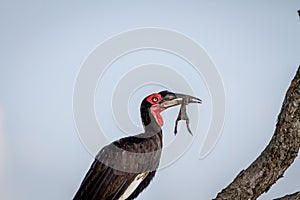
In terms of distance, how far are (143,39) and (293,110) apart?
64 cm

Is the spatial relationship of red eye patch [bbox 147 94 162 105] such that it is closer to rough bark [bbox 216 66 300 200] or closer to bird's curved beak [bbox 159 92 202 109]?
bird's curved beak [bbox 159 92 202 109]

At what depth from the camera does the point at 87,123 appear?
138cm

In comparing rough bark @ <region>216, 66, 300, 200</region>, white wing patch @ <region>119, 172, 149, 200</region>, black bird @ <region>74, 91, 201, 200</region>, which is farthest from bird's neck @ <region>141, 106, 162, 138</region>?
rough bark @ <region>216, 66, 300, 200</region>

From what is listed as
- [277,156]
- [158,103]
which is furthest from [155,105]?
[277,156]

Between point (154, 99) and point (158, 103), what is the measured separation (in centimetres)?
2

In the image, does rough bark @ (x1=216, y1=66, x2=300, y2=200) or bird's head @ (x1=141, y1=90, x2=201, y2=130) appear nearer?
rough bark @ (x1=216, y1=66, x2=300, y2=200)

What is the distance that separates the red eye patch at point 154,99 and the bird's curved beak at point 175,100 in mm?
13

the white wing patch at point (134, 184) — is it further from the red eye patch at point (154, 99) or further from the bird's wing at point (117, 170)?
the red eye patch at point (154, 99)

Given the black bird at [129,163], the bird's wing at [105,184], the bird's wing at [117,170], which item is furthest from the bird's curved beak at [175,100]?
the bird's wing at [105,184]

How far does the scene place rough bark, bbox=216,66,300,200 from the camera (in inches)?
42.6

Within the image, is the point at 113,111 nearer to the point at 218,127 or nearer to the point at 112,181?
the point at 112,181

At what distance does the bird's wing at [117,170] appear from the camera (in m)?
1.33

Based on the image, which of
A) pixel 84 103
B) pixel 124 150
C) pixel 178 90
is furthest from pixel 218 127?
pixel 84 103

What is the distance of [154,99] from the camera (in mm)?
1419
